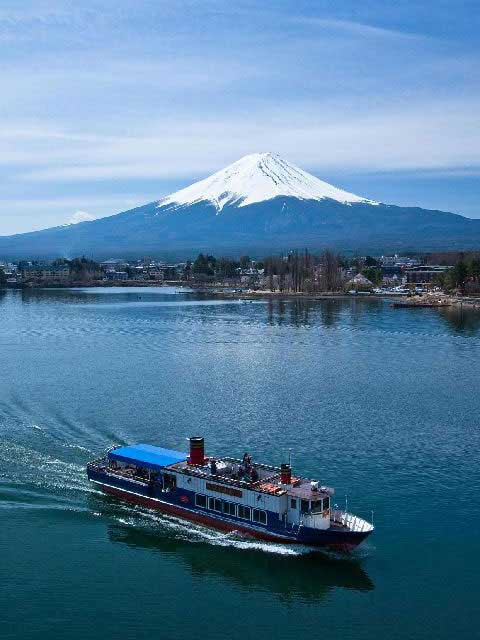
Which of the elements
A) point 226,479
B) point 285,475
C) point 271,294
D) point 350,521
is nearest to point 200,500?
point 226,479

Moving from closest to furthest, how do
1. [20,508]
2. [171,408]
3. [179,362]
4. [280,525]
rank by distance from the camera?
[280,525] < [20,508] < [171,408] < [179,362]

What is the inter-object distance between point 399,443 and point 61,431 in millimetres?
7343

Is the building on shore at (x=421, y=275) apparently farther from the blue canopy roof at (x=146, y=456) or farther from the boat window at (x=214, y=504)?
the boat window at (x=214, y=504)

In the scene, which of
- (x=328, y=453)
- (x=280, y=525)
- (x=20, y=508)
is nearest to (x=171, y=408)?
(x=328, y=453)

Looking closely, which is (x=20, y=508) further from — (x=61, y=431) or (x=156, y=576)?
(x=61, y=431)

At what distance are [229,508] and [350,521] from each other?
1913mm

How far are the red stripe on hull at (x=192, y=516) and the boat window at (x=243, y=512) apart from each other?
15cm

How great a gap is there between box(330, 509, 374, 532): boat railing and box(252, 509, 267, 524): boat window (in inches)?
39.8

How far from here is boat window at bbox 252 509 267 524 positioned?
37.5 ft

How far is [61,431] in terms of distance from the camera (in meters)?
16.7

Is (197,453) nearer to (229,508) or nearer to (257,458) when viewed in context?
(229,508)

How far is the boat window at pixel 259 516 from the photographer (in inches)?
450

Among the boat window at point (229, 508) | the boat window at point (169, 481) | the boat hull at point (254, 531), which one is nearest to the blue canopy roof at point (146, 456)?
the boat window at point (169, 481)

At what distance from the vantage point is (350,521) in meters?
11.2
